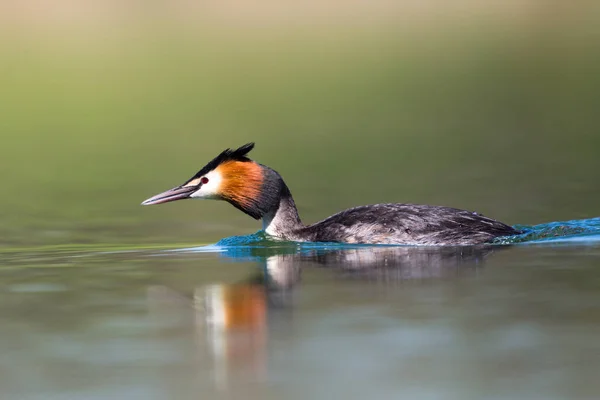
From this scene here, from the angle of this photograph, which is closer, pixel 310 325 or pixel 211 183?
pixel 310 325

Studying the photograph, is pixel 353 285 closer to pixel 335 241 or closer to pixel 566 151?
pixel 335 241

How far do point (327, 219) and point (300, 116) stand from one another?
13.4m

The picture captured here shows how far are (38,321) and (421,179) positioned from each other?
9.64 m

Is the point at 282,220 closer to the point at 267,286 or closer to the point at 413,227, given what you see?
the point at 413,227

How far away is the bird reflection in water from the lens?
7.87m

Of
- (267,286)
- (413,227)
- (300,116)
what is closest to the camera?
(267,286)

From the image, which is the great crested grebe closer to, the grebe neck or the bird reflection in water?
the grebe neck

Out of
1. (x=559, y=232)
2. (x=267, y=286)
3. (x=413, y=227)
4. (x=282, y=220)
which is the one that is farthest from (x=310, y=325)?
(x=559, y=232)

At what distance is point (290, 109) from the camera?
1088 inches

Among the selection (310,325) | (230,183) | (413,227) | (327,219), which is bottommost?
(310,325)

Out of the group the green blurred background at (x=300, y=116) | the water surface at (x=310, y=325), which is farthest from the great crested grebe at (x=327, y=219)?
the green blurred background at (x=300, y=116)

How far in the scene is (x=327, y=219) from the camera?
13148 millimetres

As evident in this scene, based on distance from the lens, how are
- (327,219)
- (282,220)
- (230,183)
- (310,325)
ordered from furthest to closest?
(282,220), (327,219), (230,183), (310,325)

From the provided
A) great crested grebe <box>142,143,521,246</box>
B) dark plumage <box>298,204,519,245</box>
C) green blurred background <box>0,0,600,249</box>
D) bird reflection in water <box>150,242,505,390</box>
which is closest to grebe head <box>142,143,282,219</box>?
great crested grebe <box>142,143,521,246</box>
